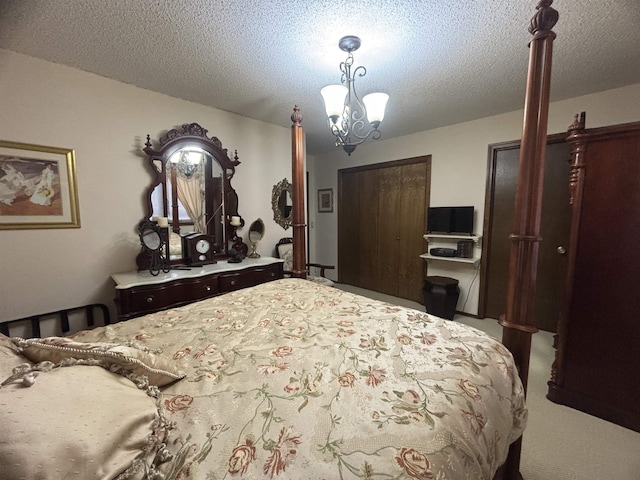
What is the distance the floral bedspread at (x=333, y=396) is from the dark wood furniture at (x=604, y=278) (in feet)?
3.87

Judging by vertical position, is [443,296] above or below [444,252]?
below

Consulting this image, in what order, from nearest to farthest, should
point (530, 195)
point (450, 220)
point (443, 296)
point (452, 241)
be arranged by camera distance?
point (530, 195)
point (443, 296)
point (450, 220)
point (452, 241)

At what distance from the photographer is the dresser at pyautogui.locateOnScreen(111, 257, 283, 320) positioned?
6.43ft

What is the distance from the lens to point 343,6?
4.72 ft

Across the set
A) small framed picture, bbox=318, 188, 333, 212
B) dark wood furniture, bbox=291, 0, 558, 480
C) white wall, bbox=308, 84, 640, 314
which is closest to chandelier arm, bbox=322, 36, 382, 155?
dark wood furniture, bbox=291, 0, 558, 480

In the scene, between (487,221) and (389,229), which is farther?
(389,229)

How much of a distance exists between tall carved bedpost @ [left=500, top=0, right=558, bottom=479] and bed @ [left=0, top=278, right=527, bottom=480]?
0.14m

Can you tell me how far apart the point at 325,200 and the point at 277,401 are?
14.1 feet

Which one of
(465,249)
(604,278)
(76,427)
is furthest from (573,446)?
(76,427)

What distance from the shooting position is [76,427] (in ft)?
1.81

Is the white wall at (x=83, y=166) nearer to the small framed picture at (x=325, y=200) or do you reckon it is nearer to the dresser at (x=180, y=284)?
the dresser at (x=180, y=284)

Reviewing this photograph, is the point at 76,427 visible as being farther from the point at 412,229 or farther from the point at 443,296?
the point at 412,229

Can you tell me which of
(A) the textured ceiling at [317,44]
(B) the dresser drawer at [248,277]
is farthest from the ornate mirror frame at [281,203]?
(A) the textured ceiling at [317,44]

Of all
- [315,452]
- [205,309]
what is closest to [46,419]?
[315,452]
